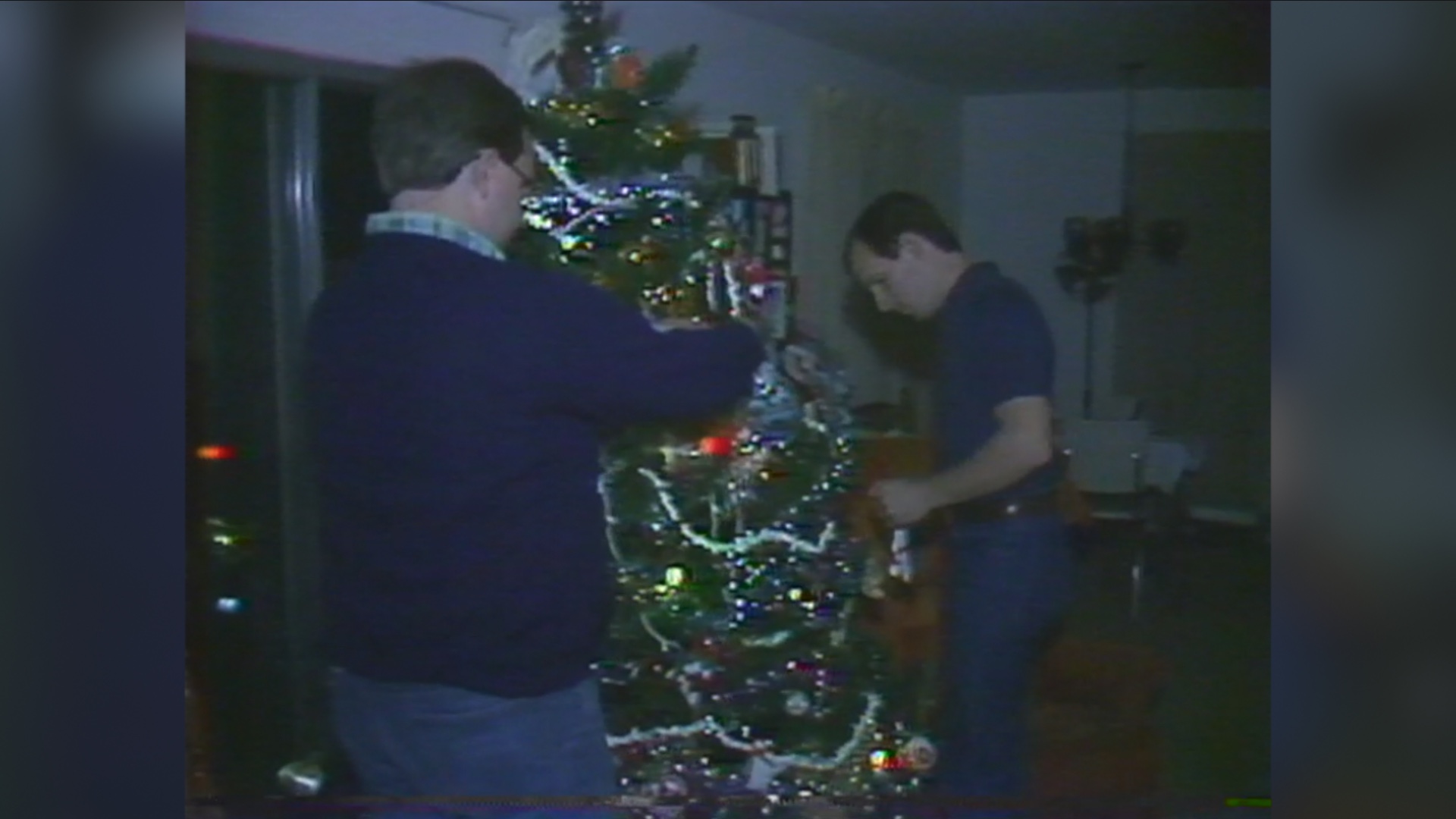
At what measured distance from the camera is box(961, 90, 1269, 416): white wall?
1685 millimetres

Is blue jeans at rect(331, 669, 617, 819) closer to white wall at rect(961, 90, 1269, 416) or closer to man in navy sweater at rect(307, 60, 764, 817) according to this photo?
man in navy sweater at rect(307, 60, 764, 817)

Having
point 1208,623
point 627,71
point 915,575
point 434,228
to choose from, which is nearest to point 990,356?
point 915,575

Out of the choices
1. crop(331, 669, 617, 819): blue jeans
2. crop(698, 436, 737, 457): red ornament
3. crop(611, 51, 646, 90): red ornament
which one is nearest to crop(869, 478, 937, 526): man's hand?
crop(698, 436, 737, 457): red ornament

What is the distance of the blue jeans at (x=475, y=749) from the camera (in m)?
1.76

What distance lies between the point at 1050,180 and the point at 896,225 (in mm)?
164

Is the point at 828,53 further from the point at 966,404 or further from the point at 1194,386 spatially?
the point at 1194,386

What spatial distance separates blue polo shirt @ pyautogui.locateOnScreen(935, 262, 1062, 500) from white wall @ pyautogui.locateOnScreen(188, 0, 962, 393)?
0.35ft

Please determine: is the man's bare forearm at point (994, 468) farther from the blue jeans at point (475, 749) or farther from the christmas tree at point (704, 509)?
the blue jeans at point (475, 749)

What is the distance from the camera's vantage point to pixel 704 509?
1.73m

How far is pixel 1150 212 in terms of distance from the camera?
1694 mm

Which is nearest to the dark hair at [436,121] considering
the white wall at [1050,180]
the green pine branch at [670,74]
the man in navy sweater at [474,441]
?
the man in navy sweater at [474,441]

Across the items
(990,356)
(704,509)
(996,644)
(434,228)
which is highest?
(434,228)

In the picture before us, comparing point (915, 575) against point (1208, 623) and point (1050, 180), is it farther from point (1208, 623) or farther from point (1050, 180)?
point (1050, 180)

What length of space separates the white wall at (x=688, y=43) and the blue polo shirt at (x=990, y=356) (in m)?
0.11
